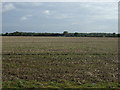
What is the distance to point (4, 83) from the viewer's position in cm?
934

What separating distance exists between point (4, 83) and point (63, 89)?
2.72 m

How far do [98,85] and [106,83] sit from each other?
0.60 metres

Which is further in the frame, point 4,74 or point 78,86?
point 4,74

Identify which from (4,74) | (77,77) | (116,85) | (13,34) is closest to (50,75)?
(77,77)

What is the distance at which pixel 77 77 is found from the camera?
35.8 ft

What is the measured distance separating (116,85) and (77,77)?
7.35 feet

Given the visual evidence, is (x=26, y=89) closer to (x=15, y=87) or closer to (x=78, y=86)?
(x=15, y=87)

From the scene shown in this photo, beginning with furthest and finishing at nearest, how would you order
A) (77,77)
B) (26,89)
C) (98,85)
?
(77,77) < (98,85) < (26,89)

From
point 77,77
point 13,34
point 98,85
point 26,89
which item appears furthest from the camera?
point 13,34

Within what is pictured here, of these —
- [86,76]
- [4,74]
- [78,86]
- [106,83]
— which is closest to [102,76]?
[86,76]

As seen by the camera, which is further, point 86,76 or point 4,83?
point 86,76

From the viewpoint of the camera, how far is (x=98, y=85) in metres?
9.27

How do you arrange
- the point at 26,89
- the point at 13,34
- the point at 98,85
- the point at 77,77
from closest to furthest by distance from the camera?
the point at 26,89, the point at 98,85, the point at 77,77, the point at 13,34

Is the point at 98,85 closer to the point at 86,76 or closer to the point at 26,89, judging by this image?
the point at 86,76
